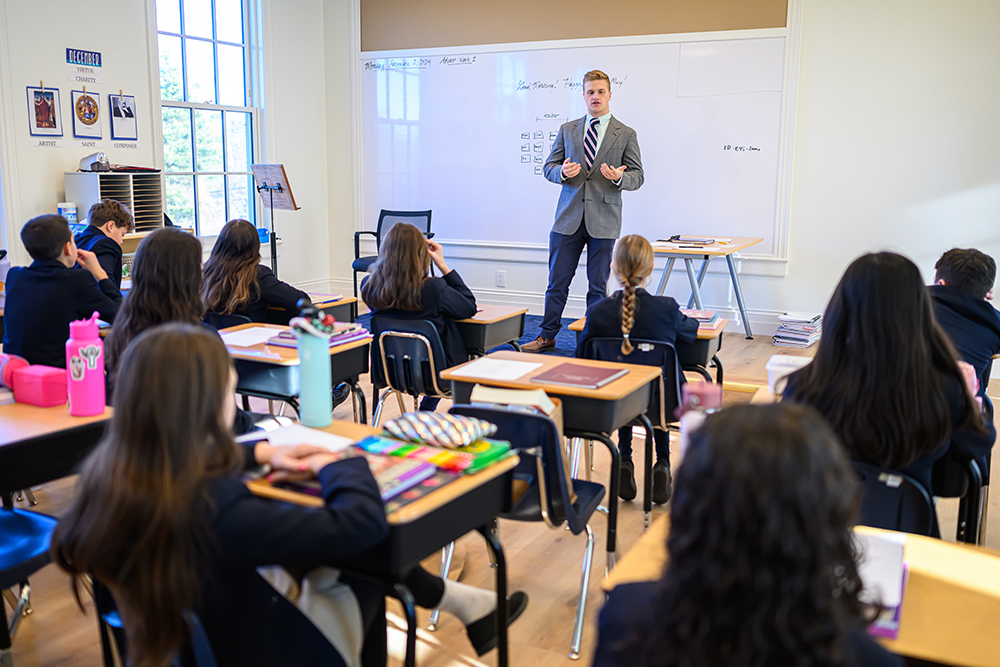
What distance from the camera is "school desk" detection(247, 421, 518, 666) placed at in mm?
1493

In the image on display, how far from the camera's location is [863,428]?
5.97ft

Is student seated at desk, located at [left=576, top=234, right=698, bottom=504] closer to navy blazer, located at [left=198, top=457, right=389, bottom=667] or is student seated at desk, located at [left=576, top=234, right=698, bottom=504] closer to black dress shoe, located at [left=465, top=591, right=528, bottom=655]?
black dress shoe, located at [left=465, top=591, right=528, bottom=655]

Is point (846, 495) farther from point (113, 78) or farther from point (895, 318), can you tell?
point (113, 78)

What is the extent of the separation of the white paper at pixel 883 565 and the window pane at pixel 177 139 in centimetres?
651

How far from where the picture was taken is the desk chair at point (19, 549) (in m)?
1.88

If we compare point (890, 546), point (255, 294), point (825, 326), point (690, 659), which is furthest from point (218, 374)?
point (255, 294)

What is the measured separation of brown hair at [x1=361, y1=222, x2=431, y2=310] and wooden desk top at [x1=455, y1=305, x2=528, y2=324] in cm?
27

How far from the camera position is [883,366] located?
5.89ft

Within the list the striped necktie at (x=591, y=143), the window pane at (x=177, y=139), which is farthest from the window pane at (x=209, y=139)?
the striped necktie at (x=591, y=143)

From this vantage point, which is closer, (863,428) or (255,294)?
(863,428)

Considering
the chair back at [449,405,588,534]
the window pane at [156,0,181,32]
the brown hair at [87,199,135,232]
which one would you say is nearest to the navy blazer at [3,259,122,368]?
the brown hair at [87,199,135,232]

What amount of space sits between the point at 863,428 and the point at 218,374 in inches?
52.0

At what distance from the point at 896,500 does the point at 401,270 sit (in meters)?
2.10

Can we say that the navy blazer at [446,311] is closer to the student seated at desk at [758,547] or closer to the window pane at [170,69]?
the student seated at desk at [758,547]
